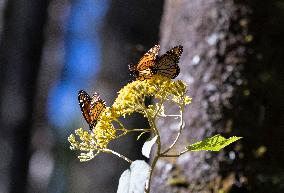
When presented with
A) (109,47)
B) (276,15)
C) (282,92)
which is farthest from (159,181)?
(109,47)

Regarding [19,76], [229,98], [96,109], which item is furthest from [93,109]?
[19,76]

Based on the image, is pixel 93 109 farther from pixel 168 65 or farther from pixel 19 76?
pixel 19 76

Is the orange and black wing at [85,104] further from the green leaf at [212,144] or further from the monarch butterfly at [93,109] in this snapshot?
the green leaf at [212,144]

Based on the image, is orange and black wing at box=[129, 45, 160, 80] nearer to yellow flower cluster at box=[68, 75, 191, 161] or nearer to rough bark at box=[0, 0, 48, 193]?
yellow flower cluster at box=[68, 75, 191, 161]

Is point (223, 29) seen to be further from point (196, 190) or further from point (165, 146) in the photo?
point (196, 190)

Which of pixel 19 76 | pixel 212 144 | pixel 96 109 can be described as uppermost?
pixel 19 76

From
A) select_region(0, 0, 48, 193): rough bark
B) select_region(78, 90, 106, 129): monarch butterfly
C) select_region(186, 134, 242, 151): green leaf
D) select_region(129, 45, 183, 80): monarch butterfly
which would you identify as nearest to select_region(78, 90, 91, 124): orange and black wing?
select_region(78, 90, 106, 129): monarch butterfly
